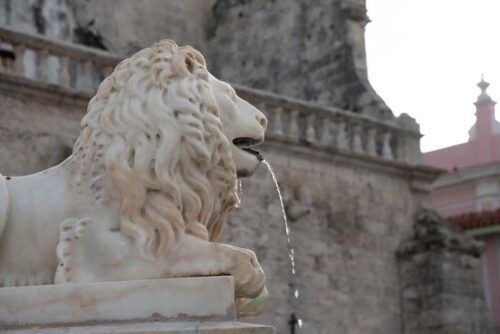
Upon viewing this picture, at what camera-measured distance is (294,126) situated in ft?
43.7

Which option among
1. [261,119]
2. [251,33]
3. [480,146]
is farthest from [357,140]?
[261,119]

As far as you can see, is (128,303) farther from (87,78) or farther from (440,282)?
(440,282)

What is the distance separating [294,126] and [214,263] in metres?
9.72

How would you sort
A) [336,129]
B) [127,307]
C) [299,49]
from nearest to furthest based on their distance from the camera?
1. [127,307]
2. [336,129]
3. [299,49]

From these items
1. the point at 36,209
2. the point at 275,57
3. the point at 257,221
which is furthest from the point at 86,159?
the point at 275,57

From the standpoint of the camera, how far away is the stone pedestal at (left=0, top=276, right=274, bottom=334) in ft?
→ 11.4

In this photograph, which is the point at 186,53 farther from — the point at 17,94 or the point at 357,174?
the point at 357,174

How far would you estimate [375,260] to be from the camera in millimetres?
13898

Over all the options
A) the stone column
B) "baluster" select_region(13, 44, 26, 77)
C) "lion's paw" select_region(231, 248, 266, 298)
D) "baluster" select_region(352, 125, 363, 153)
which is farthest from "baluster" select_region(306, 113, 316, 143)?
"lion's paw" select_region(231, 248, 266, 298)

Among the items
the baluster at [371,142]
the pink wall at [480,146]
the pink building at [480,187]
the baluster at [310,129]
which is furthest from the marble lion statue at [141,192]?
the pink wall at [480,146]

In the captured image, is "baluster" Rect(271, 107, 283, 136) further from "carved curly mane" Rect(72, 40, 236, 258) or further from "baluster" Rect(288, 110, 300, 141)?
"carved curly mane" Rect(72, 40, 236, 258)

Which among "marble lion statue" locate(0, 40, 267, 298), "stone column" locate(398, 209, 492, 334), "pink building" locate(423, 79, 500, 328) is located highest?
"pink building" locate(423, 79, 500, 328)

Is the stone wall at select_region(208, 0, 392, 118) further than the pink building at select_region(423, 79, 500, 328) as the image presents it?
No

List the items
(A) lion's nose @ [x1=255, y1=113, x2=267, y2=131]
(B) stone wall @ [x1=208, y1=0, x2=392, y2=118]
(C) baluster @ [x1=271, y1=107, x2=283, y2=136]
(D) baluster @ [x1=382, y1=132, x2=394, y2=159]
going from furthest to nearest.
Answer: (B) stone wall @ [x1=208, y1=0, x2=392, y2=118] < (D) baluster @ [x1=382, y1=132, x2=394, y2=159] < (C) baluster @ [x1=271, y1=107, x2=283, y2=136] < (A) lion's nose @ [x1=255, y1=113, x2=267, y2=131]
